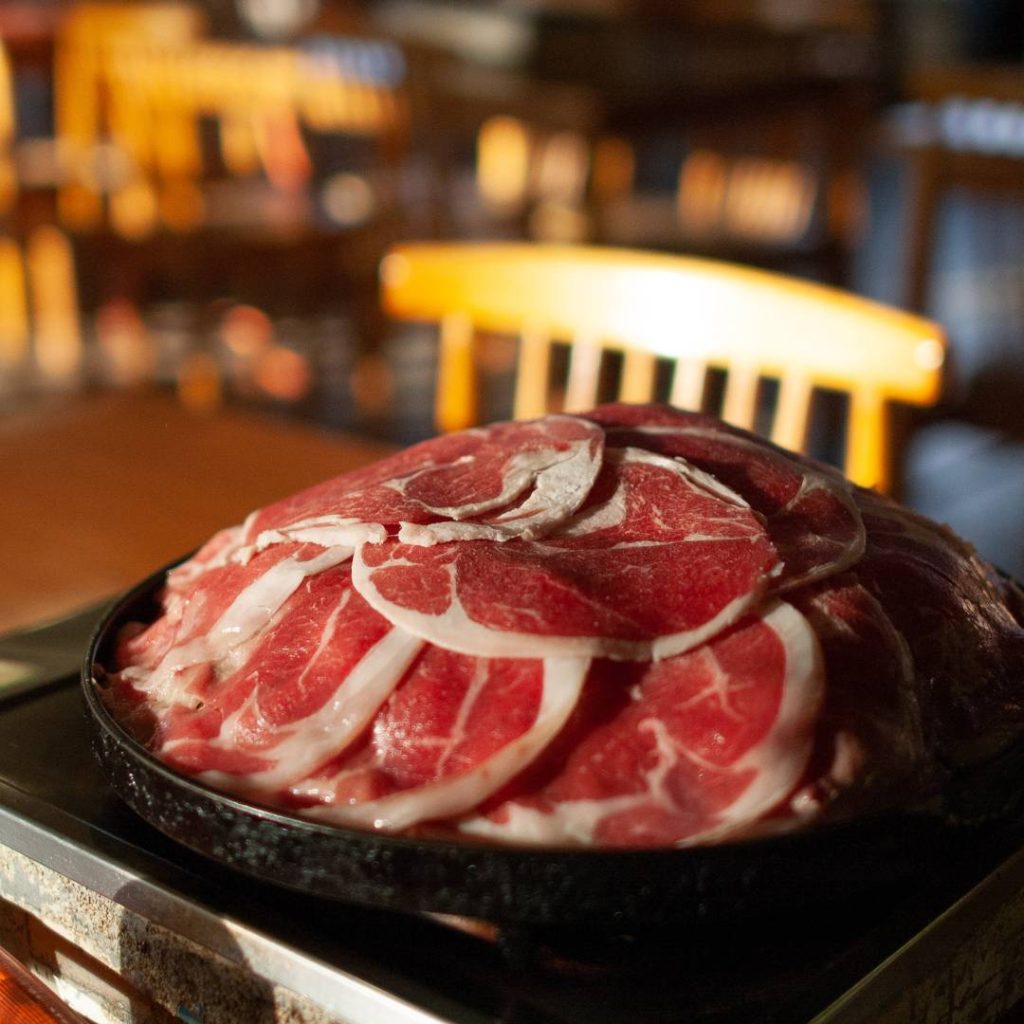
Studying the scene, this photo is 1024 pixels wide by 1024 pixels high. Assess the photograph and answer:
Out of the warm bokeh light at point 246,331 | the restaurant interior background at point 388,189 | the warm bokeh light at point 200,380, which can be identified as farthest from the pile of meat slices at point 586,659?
the warm bokeh light at point 246,331

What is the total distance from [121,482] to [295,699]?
990mm

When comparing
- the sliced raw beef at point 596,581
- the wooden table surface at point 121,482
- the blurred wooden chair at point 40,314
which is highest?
the sliced raw beef at point 596,581

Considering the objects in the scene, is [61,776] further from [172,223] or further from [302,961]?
[172,223]

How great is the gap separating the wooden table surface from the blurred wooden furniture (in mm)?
2034

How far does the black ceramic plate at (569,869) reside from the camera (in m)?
0.66

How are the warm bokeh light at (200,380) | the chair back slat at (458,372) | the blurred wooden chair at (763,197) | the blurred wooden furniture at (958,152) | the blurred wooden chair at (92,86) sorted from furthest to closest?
the blurred wooden chair at (92,86)
the warm bokeh light at (200,380)
the blurred wooden chair at (763,197)
the blurred wooden furniture at (958,152)
the chair back slat at (458,372)

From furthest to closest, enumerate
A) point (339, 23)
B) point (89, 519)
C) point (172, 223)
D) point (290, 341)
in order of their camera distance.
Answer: point (290, 341) → point (339, 23) → point (172, 223) → point (89, 519)

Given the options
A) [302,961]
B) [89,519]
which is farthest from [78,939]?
[89,519]

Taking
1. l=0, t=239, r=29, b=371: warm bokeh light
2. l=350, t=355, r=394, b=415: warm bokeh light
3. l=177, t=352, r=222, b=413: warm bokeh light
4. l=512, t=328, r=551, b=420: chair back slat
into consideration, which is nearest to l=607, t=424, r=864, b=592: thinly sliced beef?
l=512, t=328, r=551, b=420: chair back slat

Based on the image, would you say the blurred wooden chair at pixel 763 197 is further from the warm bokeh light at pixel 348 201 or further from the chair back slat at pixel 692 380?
the chair back slat at pixel 692 380

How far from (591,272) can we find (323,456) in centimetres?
46

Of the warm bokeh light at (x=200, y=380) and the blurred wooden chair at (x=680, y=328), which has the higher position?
the blurred wooden chair at (x=680, y=328)

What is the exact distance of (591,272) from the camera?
6.10 feet

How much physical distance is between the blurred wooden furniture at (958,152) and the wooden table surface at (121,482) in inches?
80.1
